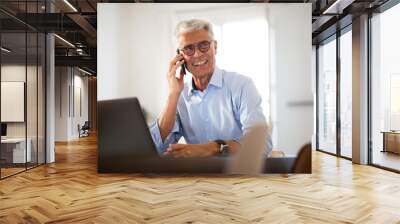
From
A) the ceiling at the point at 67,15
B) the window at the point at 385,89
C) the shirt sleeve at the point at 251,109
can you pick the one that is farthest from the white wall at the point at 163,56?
the window at the point at 385,89

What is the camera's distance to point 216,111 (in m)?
6.66

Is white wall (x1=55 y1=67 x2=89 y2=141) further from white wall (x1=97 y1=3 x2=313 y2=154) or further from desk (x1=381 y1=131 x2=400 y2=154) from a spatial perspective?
desk (x1=381 y1=131 x2=400 y2=154)

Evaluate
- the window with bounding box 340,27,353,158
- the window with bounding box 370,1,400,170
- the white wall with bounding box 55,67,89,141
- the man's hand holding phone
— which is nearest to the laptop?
the man's hand holding phone

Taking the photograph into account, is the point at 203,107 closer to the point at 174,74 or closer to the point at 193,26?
the point at 174,74

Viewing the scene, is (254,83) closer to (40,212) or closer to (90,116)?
(40,212)

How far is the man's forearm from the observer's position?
21.8ft

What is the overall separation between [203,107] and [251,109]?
0.82 metres

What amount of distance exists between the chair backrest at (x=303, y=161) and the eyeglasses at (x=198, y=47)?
95.3 inches

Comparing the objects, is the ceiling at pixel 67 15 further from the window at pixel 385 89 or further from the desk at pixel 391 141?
the desk at pixel 391 141

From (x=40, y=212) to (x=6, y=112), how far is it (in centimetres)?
297

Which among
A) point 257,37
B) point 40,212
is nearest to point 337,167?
point 257,37

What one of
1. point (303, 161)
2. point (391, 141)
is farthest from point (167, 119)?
point (391, 141)

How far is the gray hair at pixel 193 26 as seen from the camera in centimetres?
676

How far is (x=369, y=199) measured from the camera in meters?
4.84
